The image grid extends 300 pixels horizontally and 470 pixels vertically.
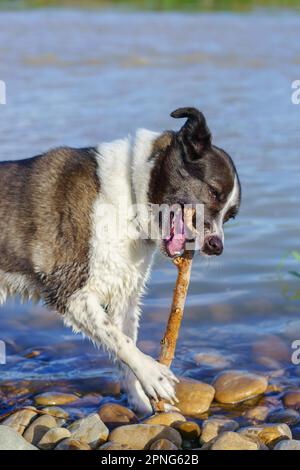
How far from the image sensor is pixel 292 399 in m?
4.96

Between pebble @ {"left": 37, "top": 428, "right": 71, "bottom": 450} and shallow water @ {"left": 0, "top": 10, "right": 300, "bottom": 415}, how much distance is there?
2.41 ft

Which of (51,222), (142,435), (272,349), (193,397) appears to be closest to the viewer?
(142,435)

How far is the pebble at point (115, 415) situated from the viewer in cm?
471

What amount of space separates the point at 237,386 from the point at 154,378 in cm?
71

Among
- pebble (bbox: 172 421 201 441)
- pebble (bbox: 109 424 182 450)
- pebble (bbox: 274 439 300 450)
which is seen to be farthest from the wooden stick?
pebble (bbox: 274 439 300 450)

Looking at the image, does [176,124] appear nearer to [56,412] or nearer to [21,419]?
[56,412]

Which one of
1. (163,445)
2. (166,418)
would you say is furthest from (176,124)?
(163,445)

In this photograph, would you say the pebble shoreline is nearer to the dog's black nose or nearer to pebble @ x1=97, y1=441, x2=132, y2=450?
pebble @ x1=97, y1=441, x2=132, y2=450

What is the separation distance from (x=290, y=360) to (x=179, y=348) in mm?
763

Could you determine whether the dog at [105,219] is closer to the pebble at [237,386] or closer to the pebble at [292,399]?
the pebble at [237,386]

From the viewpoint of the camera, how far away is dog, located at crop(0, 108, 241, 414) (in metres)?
4.73

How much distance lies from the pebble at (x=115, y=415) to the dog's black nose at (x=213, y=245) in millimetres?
1050
